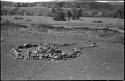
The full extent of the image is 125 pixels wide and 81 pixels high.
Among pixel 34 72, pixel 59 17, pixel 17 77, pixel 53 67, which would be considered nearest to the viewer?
pixel 17 77

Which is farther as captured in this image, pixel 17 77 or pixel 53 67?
pixel 53 67

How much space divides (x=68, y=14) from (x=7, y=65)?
2112 centimetres

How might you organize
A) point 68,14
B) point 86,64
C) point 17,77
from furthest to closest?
point 68,14 → point 86,64 → point 17,77

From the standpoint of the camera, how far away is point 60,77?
6191 millimetres

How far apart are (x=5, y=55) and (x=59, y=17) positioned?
57.3 feet

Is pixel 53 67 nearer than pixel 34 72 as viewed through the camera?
No

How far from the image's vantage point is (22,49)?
952cm

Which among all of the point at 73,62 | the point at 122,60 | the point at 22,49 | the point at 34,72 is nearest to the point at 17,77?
the point at 34,72

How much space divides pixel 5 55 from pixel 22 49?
1178 mm

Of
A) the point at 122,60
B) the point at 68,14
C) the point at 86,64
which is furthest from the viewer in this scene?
the point at 68,14

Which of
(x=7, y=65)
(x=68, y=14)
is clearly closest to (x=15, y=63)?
(x=7, y=65)

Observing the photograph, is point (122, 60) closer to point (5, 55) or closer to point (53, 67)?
point (53, 67)

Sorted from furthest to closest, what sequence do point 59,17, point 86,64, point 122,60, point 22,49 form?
point 59,17, point 22,49, point 122,60, point 86,64

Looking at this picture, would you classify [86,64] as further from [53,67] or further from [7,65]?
[7,65]
